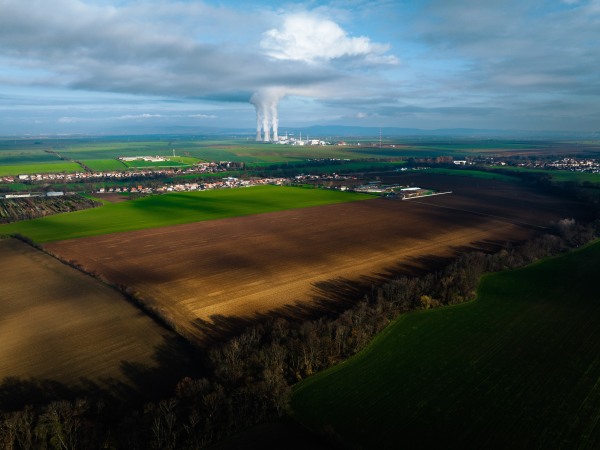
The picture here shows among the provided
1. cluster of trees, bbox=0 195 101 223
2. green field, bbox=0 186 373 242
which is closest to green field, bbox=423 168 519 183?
green field, bbox=0 186 373 242

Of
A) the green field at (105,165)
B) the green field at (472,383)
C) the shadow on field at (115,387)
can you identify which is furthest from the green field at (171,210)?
the green field at (105,165)

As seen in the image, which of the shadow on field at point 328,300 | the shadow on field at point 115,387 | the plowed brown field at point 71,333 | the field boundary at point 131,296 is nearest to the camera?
the shadow on field at point 115,387

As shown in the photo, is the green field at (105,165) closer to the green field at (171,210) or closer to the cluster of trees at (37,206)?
the cluster of trees at (37,206)

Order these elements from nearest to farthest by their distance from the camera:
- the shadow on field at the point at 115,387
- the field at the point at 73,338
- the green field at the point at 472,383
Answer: the green field at the point at 472,383 → the shadow on field at the point at 115,387 → the field at the point at 73,338

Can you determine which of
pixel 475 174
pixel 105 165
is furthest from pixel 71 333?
pixel 105 165

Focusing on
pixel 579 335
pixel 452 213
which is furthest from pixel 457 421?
pixel 452 213

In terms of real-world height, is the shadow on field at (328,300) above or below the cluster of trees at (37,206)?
below
